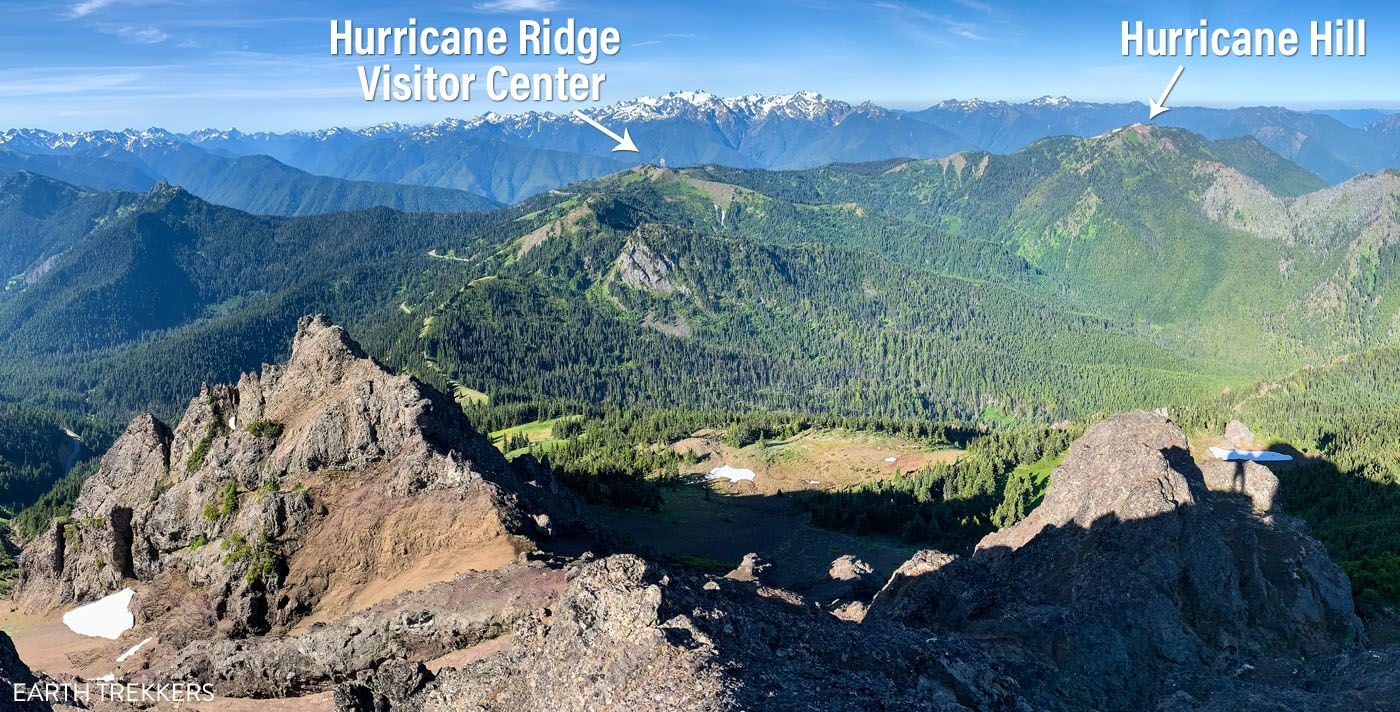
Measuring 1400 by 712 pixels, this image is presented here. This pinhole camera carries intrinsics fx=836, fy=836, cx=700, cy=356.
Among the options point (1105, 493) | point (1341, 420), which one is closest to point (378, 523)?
point (1105, 493)

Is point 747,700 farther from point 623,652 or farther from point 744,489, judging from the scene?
point 744,489

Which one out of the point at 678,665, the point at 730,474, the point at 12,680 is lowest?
the point at 730,474

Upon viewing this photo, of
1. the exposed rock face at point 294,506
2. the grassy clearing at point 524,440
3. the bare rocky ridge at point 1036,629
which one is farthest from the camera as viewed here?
the grassy clearing at point 524,440

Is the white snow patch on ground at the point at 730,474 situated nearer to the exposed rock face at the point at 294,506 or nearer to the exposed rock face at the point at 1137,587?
the exposed rock face at the point at 294,506

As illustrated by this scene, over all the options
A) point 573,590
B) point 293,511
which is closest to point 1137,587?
point 573,590

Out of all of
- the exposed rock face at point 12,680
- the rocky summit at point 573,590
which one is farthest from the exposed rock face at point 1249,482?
the exposed rock face at point 12,680

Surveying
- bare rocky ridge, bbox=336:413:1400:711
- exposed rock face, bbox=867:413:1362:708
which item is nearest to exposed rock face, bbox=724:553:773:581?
bare rocky ridge, bbox=336:413:1400:711

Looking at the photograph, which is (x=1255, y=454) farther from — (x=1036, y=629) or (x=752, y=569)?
(x=1036, y=629)
